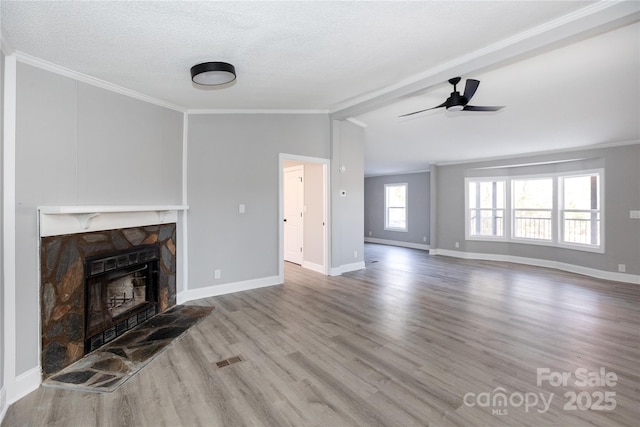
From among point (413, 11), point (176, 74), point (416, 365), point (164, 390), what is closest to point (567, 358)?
point (416, 365)

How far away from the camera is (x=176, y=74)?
9.89ft

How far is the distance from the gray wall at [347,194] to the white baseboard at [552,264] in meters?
3.35

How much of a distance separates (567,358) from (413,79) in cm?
309

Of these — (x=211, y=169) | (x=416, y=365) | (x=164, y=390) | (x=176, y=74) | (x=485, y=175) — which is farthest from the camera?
(x=485, y=175)

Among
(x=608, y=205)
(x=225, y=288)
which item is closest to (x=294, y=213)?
(x=225, y=288)

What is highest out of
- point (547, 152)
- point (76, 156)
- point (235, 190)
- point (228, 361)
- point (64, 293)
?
point (547, 152)

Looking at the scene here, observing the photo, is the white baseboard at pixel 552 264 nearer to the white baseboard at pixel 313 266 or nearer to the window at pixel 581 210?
the window at pixel 581 210

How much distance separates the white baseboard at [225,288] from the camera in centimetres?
406

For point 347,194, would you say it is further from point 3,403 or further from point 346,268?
point 3,403

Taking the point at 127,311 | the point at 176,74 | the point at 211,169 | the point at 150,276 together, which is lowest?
the point at 127,311

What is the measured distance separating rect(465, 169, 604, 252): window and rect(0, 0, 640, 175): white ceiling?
1986 mm

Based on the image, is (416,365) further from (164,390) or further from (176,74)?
(176,74)

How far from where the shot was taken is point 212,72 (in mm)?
2756

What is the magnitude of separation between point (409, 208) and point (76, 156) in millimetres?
8688
